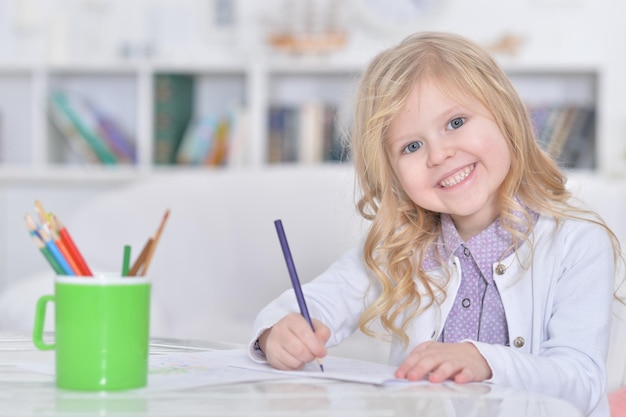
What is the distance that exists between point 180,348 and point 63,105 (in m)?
2.51

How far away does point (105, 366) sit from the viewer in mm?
716

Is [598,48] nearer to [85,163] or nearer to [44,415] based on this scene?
[85,163]

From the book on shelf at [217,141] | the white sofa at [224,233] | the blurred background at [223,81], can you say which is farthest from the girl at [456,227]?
the book on shelf at [217,141]

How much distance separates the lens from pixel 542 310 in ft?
3.63

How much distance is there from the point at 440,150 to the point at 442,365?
40cm

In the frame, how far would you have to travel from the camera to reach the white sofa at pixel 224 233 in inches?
90.7

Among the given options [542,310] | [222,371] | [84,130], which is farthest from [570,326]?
[84,130]

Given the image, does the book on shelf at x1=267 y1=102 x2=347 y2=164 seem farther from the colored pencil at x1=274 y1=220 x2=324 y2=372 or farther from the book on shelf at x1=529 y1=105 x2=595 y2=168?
the colored pencil at x1=274 y1=220 x2=324 y2=372

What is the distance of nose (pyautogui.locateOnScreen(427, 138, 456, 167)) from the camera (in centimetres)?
115

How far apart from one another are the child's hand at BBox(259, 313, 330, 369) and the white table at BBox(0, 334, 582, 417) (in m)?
0.10

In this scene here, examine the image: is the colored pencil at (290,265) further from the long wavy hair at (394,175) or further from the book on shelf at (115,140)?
the book on shelf at (115,140)

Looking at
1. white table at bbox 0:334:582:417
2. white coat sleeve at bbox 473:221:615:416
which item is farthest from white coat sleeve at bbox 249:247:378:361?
white table at bbox 0:334:582:417

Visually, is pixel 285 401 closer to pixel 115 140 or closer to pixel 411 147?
pixel 411 147

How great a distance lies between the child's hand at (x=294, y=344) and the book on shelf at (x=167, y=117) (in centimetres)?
241
